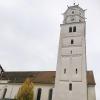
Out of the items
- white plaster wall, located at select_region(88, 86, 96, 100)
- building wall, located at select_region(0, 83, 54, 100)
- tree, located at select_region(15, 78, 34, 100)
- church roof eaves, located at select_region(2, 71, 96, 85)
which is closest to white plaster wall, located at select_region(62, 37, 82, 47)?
church roof eaves, located at select_region(2, 71, 96, 85)

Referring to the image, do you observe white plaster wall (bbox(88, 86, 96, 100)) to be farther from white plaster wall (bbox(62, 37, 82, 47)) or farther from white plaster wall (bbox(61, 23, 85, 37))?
white plaster wall (bbox(61, 23, 85, 37))

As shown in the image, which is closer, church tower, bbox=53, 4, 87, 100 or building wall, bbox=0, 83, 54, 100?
church tower, bbox=53, 4, 87, 100

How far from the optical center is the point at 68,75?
27.8m

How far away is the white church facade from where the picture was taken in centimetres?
2644

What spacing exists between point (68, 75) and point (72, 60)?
2.77 meters

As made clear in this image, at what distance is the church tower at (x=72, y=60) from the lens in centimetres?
2624

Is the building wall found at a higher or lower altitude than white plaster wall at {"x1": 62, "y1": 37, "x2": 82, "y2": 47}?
lower

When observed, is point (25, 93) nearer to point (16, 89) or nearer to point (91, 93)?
point (16, 89)

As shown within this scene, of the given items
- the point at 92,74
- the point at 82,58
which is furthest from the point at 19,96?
the point at 92,74

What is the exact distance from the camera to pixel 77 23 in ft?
108

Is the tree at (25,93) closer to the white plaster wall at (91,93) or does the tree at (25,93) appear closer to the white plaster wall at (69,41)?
the white plaster wall at (91,93)

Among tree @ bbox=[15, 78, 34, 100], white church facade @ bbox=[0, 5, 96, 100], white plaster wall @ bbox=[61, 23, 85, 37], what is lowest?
tree @ bbox=[15, 78, 34, 100]

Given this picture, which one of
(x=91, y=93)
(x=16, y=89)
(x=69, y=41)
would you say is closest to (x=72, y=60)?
(x=69, y=41)

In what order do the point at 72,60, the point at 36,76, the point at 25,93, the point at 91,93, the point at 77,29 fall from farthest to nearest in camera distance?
1. the point at 36,76
2. the point at 77,29
3. the point at 72,60
4. the point at 25,93
5. the point at 91,93
